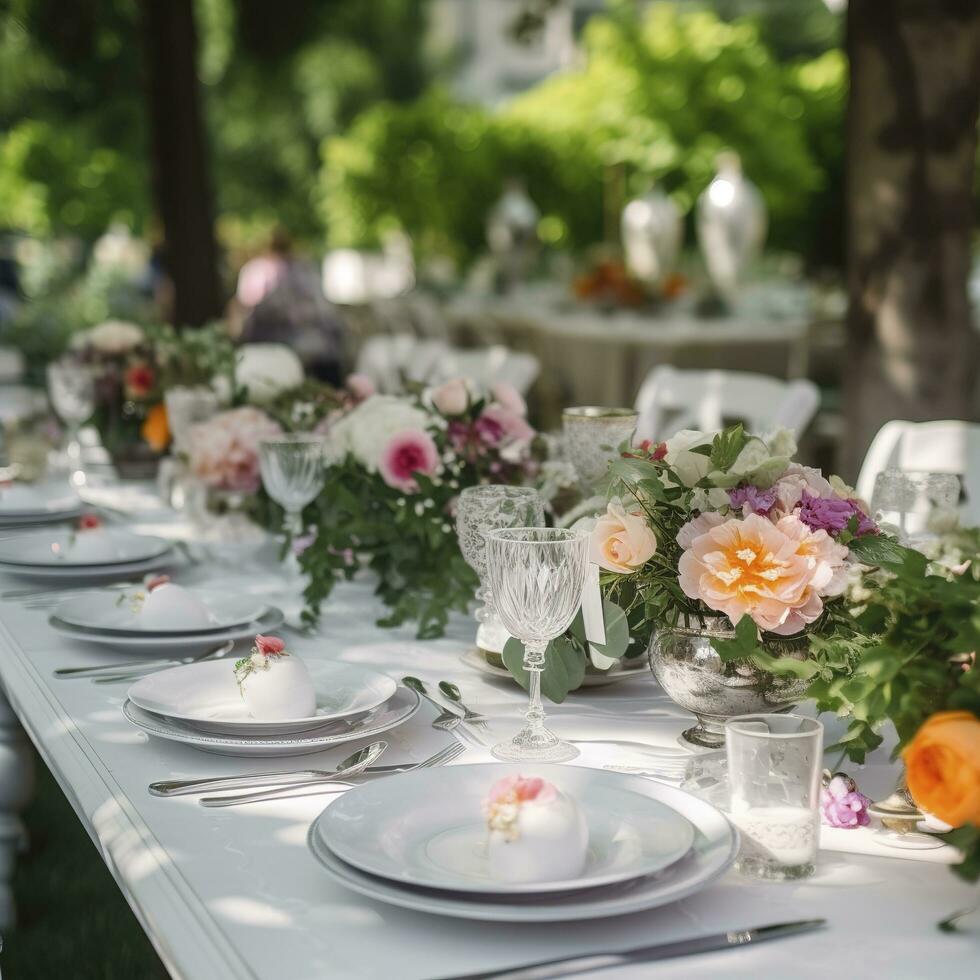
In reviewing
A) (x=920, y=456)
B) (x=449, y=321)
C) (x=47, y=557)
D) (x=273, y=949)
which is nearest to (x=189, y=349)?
(x=47, y=557)

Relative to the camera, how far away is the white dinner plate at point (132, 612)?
1.68 m

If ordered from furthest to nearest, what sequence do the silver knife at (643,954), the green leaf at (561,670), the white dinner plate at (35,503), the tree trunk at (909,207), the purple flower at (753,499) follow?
1. the tree trunk at (909,207)
2. the white dinner plate at (35,503)
3. the green leaf at (561,670)
4. the purple flower at (753,499)
5. the silver knife at (643,954)

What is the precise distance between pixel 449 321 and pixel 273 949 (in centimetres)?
753

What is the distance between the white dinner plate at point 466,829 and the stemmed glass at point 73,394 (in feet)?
5.89

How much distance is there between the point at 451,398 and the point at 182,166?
5.27 m

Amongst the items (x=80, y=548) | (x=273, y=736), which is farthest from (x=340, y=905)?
(x=80, y=548)

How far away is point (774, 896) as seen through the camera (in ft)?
3.35

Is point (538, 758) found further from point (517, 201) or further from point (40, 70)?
point (40, 70)

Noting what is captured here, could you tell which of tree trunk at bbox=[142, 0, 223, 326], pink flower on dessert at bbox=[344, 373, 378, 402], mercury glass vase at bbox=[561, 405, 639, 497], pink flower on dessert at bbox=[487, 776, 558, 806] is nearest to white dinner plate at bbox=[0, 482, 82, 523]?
pink flower on dessert at bbox=[344, 373, 378, 402]

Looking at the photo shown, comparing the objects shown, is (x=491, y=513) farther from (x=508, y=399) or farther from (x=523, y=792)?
(x=523, y=792)

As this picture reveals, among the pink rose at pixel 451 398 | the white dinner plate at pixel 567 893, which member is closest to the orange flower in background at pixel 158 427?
the pink rose at pixel 451 398

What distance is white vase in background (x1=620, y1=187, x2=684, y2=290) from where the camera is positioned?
24.3 ft

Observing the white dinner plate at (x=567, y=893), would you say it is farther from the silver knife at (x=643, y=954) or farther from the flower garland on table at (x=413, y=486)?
the flower garland on table at (x=413, y=486)

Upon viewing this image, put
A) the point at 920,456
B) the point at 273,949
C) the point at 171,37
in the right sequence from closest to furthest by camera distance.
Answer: the point at 273,949 → the point at 920,456 → the point at 171,37
